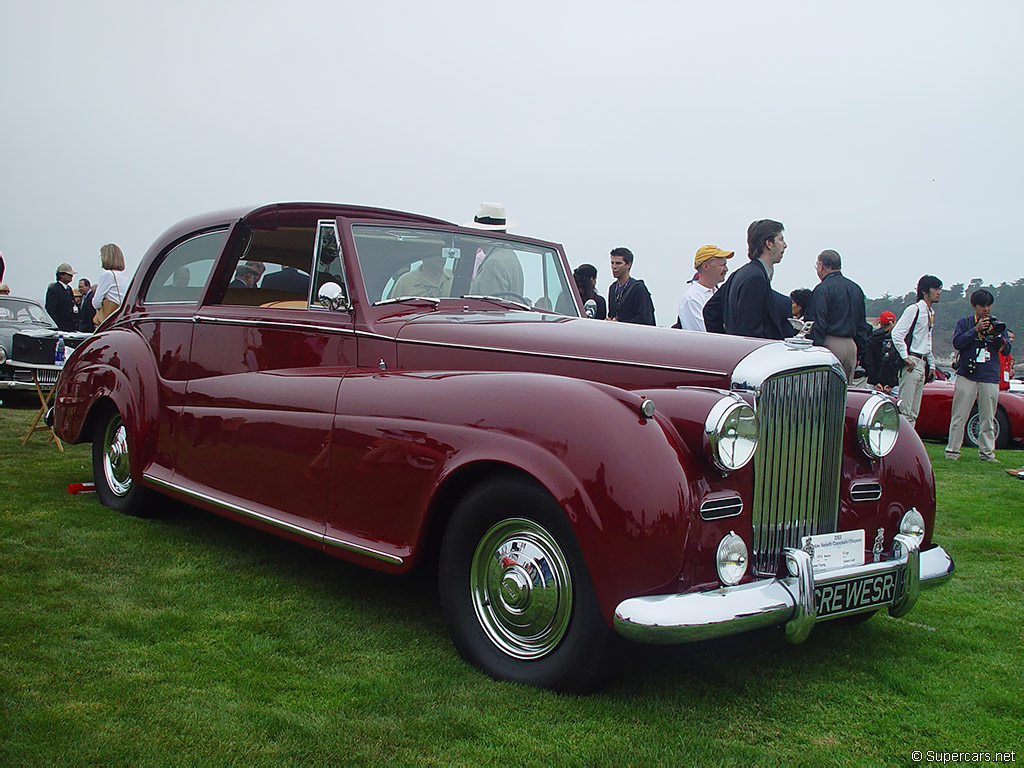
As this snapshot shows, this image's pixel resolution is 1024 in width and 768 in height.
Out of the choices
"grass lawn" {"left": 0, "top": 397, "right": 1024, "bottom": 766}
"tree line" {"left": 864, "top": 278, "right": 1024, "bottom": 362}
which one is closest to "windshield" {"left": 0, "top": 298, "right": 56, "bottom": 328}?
"grass lawn" {"left": 0, "top": 397, "right": 1024, "bottom": 766}

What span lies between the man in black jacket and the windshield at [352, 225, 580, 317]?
9.16 m

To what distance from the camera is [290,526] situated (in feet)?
11.7

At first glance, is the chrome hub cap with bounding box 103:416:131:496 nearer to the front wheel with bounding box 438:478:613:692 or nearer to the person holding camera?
the front wheel with bounding box 438:478:613:692

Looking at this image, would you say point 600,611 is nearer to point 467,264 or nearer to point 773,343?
point 773,343

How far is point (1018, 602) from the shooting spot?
3975 mm

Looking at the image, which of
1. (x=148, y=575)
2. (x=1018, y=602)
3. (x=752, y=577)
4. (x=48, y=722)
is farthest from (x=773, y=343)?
(x=148, y=575)

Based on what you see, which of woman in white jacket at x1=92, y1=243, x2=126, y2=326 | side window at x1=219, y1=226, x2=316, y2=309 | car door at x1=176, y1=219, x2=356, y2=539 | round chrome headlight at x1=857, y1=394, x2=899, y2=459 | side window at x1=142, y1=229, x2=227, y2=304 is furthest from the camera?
woman in white jacket at x1=92, y1=243, x2=126, y2=326

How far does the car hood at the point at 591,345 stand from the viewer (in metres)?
3.13

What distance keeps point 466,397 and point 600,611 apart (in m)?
0.87

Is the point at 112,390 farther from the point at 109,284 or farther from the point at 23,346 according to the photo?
the point at 23,346

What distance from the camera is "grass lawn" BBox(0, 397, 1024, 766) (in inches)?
95.5

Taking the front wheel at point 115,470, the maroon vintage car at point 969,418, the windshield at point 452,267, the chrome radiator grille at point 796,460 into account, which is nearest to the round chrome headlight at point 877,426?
the chrome radiator grille at point 796,460

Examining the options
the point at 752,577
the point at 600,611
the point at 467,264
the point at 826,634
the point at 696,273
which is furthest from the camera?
the point at 696,273

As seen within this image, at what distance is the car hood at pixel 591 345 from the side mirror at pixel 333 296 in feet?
1.21
